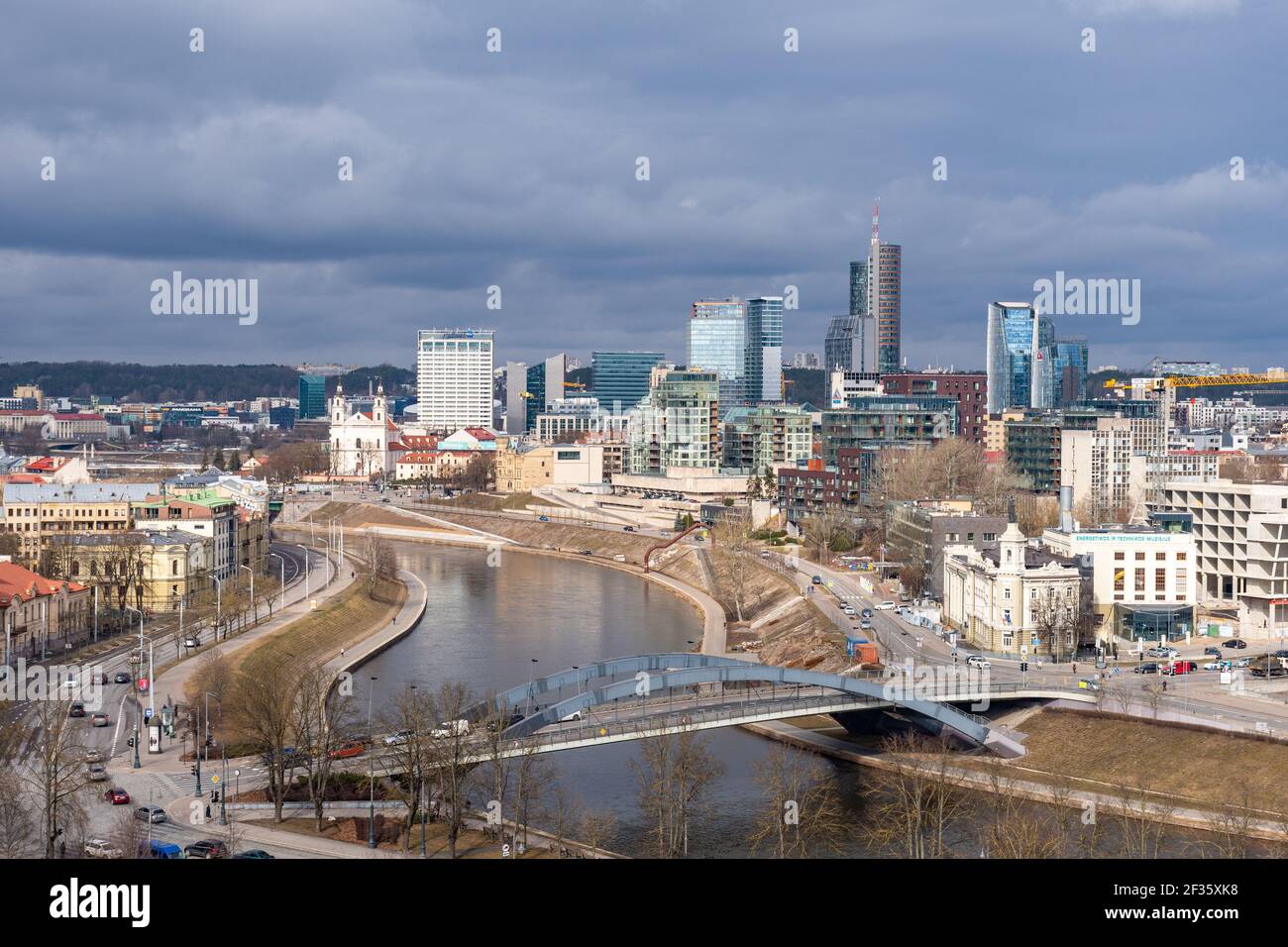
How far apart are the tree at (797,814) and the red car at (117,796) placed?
7.38 m

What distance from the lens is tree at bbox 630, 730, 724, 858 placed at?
16156 millimetres

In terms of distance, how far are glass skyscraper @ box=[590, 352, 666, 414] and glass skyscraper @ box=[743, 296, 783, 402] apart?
10088 millimetres

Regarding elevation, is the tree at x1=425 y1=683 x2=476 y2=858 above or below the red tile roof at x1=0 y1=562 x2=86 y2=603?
below

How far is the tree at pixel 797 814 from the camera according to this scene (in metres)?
16.6

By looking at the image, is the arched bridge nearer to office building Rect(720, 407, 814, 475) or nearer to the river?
the river

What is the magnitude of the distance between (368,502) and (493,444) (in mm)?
24145

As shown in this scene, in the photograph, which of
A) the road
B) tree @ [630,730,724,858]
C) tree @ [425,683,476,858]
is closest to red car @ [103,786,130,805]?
tree @ [425,683,476,858]

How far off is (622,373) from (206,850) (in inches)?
4899

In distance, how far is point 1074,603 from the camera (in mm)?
26547

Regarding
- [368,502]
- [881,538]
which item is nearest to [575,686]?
[881,538]

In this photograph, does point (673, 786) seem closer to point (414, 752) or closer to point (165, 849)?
point (414, 752)

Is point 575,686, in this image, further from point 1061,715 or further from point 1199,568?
point 1199,568

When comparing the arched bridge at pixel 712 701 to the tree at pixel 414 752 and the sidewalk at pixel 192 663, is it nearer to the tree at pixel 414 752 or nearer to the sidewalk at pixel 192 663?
the tree at pixel 414 752
